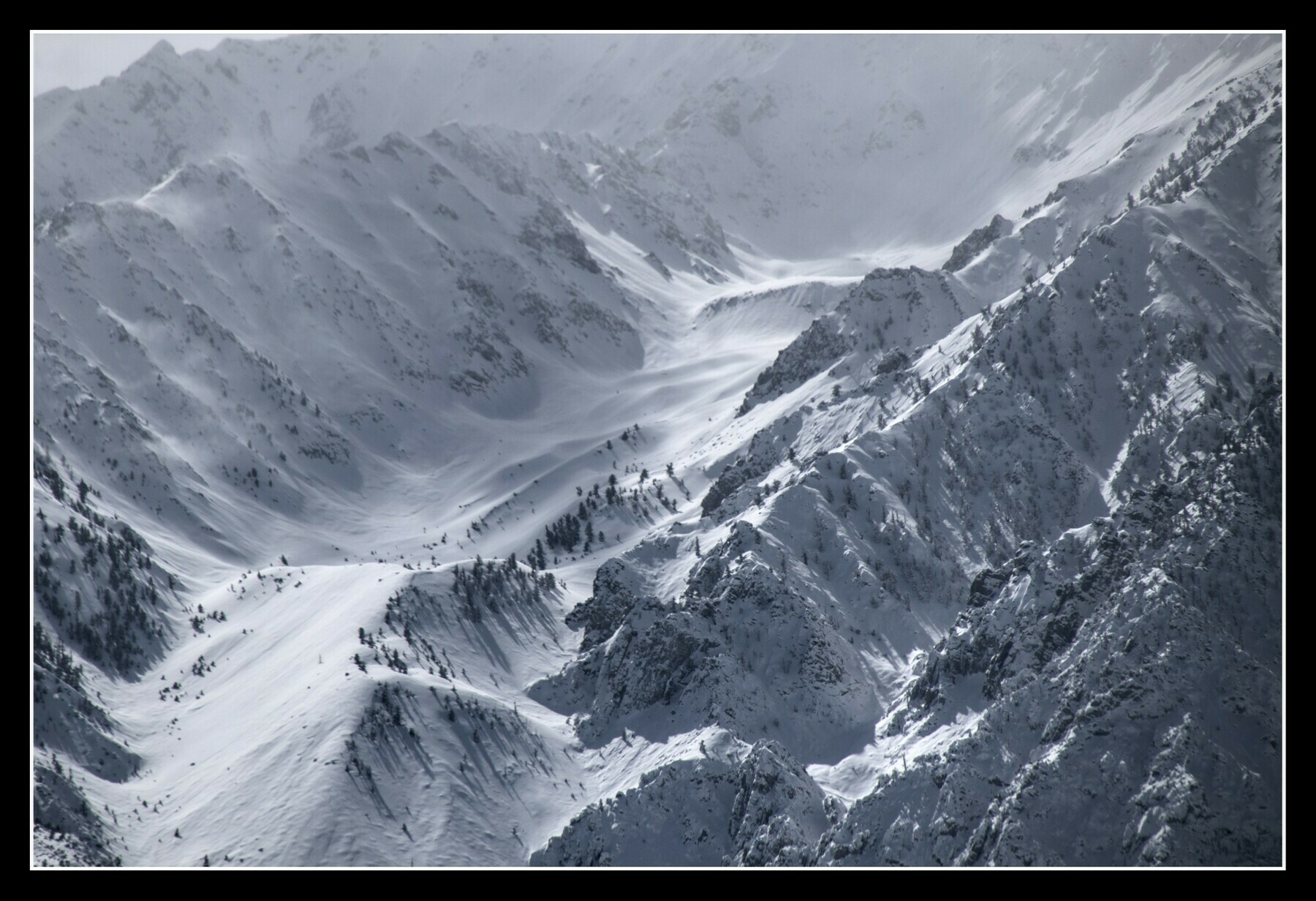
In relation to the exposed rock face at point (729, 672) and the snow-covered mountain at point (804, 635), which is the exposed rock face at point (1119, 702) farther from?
the exposed rock face at point (729, 672)

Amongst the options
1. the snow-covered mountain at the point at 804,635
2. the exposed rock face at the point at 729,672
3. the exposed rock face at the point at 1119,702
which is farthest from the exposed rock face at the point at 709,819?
the exposed rock face at the point at 729,672

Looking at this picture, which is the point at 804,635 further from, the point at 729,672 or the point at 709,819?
the point at 709,819

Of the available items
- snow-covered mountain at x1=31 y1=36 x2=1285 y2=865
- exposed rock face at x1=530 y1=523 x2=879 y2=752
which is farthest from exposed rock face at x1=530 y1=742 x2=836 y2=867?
exposed rock face at x1=530 y1=523 x2=879 y2=752

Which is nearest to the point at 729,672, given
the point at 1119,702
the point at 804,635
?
the point at 804,635

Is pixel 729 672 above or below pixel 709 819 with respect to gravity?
above

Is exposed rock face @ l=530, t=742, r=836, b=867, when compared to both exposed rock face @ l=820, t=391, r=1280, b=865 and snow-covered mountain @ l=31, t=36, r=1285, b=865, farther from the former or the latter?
exposed rock face @ l=820, t=391, r=1280, b=865

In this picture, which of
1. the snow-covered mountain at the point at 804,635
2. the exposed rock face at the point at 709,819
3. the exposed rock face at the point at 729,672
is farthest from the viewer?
the exposed rock face at the point at 729,672

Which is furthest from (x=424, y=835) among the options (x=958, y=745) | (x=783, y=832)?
(x=958, y=745)

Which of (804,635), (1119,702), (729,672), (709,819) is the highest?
(729,672)

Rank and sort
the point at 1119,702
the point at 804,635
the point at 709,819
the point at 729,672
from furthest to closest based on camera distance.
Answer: the point at 804,635, the point at 729,672, the point at 709,819, the point at 1119,702

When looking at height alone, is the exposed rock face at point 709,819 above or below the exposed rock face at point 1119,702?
above

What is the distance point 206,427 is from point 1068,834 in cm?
14724

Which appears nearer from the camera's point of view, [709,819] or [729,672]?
[709,819]
